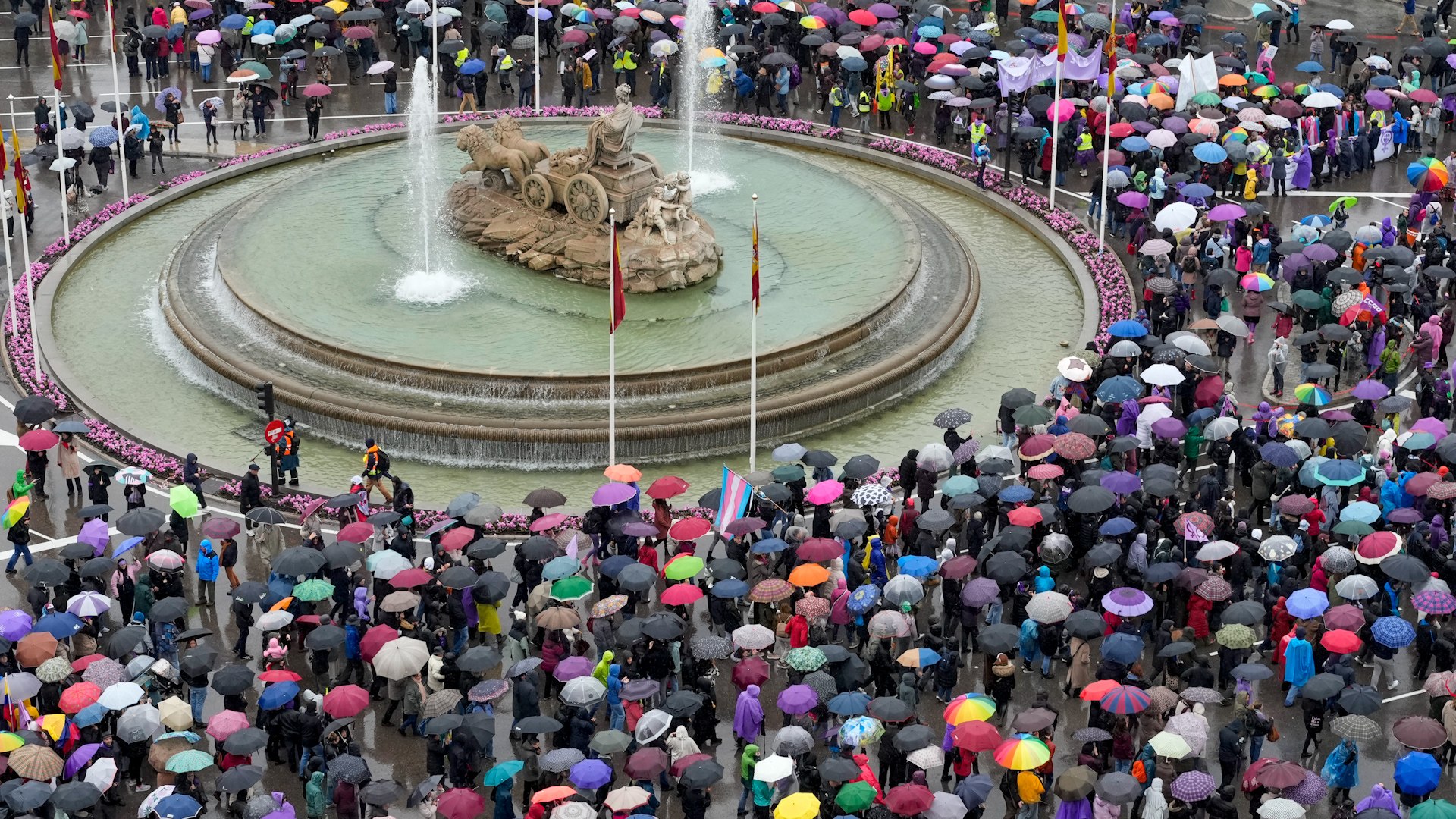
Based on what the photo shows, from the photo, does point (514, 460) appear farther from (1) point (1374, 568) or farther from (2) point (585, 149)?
(1) point (1374, 568)

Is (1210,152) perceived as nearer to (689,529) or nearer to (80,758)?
(689,529)

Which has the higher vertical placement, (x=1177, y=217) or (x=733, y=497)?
(x=1177, y=217)

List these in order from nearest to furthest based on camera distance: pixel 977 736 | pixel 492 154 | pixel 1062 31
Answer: pixel 977 736, pixel 492 154, pixel 1062 31

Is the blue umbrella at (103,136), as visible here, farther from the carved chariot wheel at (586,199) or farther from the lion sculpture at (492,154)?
the carved chariot wheel at (586,199)

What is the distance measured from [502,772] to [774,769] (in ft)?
12.2

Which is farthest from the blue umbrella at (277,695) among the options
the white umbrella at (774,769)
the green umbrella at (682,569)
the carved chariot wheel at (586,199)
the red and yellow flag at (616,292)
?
the carved chariot wheel at (586,199)

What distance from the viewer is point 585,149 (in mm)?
47344

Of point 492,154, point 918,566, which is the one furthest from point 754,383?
point 492,154

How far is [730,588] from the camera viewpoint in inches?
1288

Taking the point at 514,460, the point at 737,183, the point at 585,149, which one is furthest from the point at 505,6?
the point at 514,460

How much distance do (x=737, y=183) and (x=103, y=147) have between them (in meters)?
16.8

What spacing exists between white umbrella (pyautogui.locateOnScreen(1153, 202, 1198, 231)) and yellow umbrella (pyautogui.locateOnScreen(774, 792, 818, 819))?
2446 centimetres

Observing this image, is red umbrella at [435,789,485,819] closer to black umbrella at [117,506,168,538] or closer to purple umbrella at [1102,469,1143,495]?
black umbrella at [117,506,168,538]

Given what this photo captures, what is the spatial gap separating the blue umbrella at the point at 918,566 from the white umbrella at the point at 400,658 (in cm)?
791
